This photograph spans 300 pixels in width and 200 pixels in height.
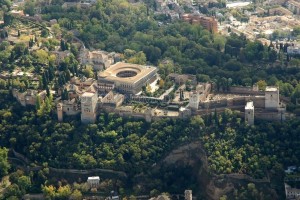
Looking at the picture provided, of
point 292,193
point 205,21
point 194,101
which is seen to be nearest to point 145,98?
point 194,101

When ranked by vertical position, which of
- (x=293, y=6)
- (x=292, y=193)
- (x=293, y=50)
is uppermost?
(x=293, y=50)

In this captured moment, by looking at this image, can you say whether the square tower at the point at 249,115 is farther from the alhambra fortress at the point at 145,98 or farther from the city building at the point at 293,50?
the city building at the point at 293,50

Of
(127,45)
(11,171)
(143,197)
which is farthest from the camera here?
(127,45)

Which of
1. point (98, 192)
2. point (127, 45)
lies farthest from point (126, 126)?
point (127, 45)

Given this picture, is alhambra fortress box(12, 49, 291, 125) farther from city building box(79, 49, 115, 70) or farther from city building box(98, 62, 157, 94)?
city building box(79, 49, 115, 70)

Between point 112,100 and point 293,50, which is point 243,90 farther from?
point 112,100

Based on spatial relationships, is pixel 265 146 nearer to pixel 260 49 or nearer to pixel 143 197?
pixel 143 197
